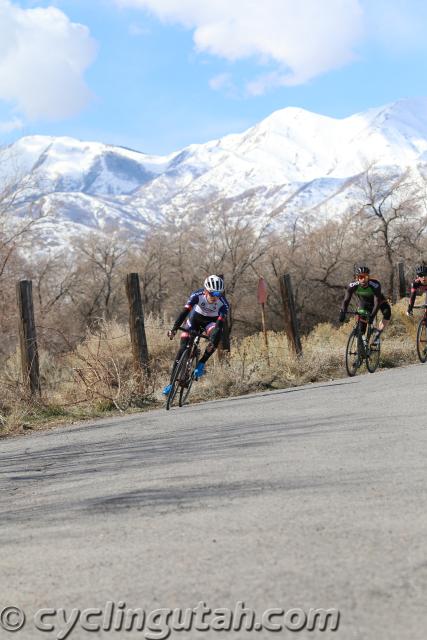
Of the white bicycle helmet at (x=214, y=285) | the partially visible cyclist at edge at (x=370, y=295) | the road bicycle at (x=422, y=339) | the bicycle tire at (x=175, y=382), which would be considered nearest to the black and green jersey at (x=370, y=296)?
the partially visible cyclist at edge at (x=370, y=295)

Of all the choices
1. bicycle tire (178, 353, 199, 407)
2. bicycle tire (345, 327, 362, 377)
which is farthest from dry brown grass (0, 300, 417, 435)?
bicycle tire (178, 353, 199, 407)

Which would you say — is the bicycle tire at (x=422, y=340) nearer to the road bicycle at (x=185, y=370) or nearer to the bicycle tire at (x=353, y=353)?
the bicycle tire at (x=353, y=353)

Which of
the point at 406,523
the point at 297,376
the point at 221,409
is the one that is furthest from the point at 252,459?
the point at 297,376

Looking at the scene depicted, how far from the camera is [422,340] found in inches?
761

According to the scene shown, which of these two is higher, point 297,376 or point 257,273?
point 257,273

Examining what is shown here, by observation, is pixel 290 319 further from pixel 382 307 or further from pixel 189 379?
pixel 189 379

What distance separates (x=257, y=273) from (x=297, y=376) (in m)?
32.0

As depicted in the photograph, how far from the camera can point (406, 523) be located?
17.2 ft

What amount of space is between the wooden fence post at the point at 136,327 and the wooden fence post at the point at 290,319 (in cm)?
383

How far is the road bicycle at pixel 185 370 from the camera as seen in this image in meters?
14.4

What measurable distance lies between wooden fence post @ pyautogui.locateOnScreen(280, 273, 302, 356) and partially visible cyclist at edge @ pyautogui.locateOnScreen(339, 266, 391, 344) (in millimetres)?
1710

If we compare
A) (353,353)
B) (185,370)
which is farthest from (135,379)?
(353,353)

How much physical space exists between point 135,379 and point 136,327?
1.03 metres

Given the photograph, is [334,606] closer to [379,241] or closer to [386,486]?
[386,486]
